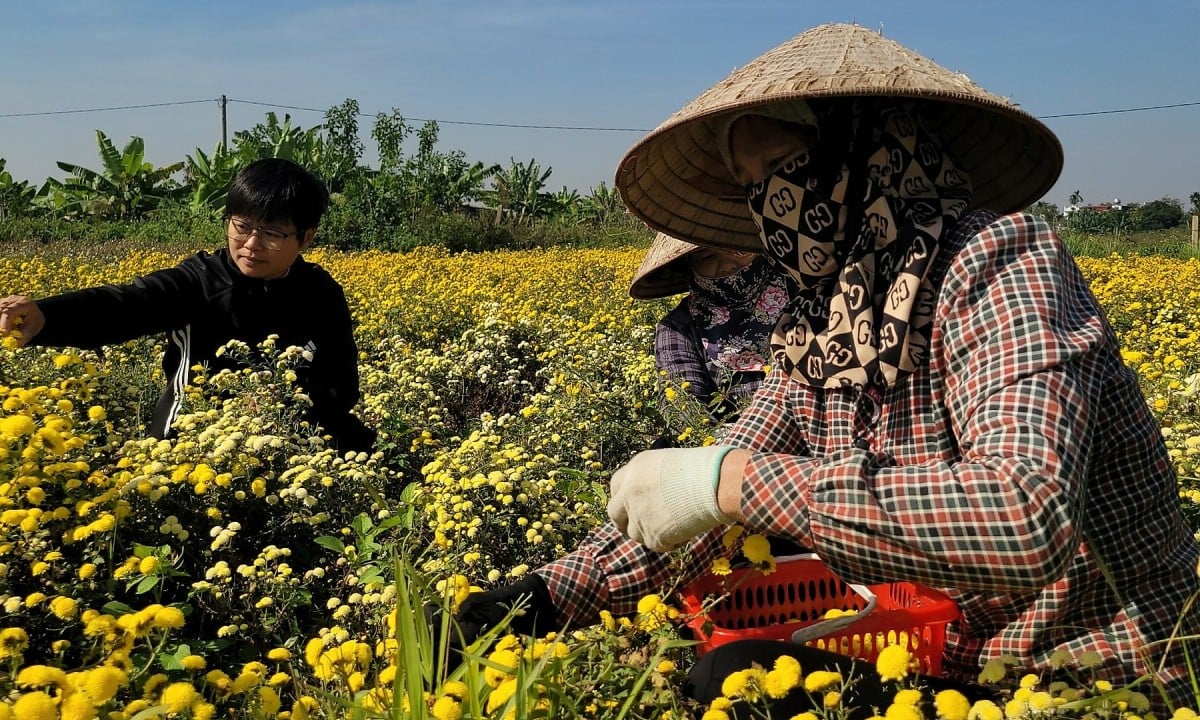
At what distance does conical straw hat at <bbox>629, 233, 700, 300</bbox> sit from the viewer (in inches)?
131

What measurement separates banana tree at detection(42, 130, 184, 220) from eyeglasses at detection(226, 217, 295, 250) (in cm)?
1729

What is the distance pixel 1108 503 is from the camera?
1354 millimetres

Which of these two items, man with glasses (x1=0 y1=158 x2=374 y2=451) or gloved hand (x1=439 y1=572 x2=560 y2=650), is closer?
gloved hand (x1=439 y1=572 x2=560 y2=650)

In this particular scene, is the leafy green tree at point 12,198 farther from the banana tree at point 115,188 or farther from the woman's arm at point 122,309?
the woman's arm at point 122,309

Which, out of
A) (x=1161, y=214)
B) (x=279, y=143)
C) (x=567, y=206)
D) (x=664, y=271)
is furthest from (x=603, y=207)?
(x=1161, y=214)

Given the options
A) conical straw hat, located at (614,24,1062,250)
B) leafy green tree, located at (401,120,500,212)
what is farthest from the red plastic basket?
leafy green tree, located at (401,120,500,212)

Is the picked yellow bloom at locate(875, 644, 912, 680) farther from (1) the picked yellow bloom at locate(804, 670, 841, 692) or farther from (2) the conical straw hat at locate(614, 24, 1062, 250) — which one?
(2) the conical straw hat at locate(614, 24, 1062, 250)

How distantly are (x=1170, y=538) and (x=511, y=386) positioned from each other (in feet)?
9.91

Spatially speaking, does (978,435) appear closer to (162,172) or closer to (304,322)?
(304,322)

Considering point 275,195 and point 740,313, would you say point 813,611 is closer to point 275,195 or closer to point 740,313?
point 740,313

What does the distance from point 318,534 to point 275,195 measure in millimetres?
1210

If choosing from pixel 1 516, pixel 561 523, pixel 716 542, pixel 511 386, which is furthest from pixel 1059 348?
pixel 511 386

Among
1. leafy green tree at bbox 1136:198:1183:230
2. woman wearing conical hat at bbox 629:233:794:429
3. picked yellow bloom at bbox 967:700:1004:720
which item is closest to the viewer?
picked yellow bloom at bbox 967:700:1004:720

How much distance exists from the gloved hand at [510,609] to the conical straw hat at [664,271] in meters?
1.89
